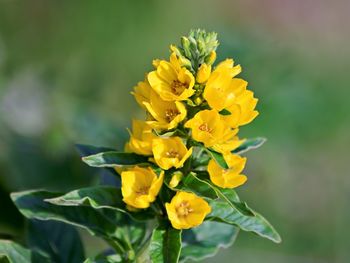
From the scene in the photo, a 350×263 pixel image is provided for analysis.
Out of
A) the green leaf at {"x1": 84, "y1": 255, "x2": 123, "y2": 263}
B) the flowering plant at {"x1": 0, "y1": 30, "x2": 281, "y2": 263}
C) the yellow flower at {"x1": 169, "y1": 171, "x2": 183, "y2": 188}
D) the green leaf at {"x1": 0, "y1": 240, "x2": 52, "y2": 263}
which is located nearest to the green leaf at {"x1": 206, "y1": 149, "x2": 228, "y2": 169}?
the flowering plant at {"x1": 0, "y1": 30, "x2": 281, "y2": 263}

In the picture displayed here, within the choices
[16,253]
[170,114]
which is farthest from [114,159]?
[16,253]

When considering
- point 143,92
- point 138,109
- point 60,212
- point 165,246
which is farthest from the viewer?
point 138,109

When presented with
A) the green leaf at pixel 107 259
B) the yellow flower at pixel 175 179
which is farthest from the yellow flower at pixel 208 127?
the green leaf at pixel 107 259

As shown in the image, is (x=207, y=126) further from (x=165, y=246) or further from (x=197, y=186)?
(x=165, y=246)

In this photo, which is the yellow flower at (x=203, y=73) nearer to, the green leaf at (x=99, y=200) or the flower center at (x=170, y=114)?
the flower center at (x=170, y=114)

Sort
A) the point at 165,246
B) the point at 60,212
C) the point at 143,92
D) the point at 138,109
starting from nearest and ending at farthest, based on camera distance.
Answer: the point at 165,246
the point at 143,92
the point at 60,212
the point at 138,109

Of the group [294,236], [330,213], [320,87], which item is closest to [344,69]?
[320,87]

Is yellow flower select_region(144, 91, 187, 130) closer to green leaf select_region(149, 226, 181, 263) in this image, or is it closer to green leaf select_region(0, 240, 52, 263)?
green leaf select_region(149, 226, 181, 263)

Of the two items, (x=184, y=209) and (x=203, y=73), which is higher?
(x=203, y=73)
